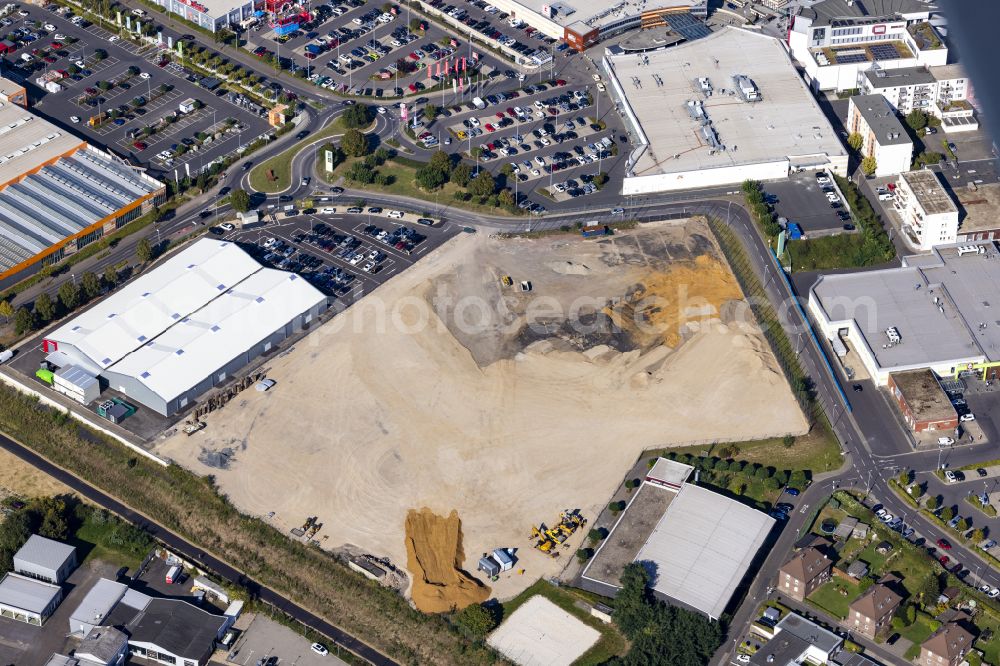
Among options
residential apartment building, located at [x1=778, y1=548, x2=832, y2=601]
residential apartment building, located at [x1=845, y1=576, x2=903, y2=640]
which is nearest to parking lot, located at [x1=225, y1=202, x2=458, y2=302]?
residential apartment building, located at [x1=778, y1=548, x2=832, y2=601]

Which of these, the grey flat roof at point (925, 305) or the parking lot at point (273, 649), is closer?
the parking lot at point (273, 649)

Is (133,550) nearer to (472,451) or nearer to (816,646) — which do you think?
(472,451)

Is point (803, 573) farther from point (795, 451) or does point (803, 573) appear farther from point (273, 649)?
point (273, 649)

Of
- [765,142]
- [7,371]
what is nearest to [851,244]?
[765,142]

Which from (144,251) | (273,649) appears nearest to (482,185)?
(144,251)

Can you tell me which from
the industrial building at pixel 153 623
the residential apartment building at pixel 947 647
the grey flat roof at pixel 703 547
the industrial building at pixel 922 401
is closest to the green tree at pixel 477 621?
the grey flat roof at pixel 703 547

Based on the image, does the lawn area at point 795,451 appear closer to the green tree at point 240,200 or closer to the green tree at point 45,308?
the green tree at point 240,200

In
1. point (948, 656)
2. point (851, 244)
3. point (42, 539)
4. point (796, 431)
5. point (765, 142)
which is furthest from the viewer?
point (765, 142)
